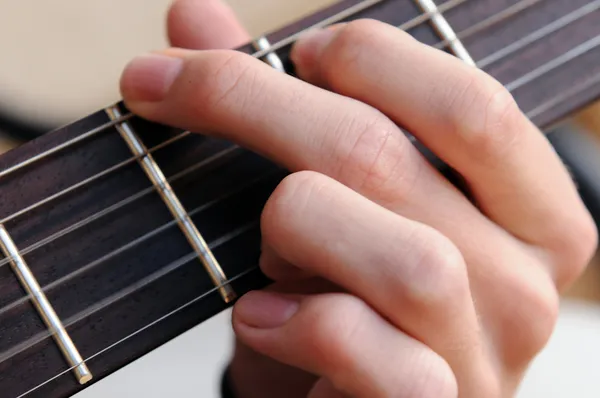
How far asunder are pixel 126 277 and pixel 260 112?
0.19 m

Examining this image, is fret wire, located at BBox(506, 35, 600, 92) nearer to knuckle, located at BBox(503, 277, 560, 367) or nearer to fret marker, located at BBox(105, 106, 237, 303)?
knuckle, located at BBox(503, 277, 560, 367)

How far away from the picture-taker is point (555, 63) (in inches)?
25.5

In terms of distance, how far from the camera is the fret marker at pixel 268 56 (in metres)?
0.60

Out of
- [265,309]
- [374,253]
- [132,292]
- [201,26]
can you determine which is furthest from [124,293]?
[201,26]

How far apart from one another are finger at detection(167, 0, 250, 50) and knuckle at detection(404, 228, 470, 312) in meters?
0.37

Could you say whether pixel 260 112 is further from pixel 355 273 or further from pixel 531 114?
pixel 531 114

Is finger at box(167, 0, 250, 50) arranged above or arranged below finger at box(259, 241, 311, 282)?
above

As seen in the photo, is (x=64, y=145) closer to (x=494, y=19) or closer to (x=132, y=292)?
(x=132, y=292)

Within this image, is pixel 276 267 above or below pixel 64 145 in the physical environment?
below

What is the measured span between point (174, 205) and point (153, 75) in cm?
12

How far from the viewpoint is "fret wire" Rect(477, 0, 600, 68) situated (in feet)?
2.10

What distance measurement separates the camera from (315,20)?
618mm

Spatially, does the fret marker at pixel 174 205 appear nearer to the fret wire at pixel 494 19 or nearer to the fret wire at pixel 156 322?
the fret wire at pixel 156 322

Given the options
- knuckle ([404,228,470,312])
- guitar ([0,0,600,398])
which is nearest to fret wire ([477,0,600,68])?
guitar ([0,0,600,398])
